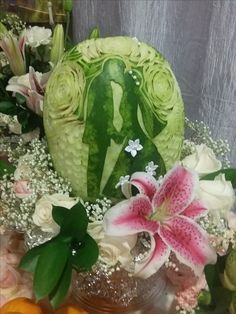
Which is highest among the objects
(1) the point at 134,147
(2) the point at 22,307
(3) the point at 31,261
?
(1) the point at 134,147

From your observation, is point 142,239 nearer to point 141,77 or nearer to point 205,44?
point 141,77

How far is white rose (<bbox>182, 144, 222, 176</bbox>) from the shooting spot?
715 millimetres

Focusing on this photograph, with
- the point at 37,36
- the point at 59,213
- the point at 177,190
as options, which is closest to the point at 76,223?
the point at 59,213

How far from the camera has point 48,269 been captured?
0.61 metres

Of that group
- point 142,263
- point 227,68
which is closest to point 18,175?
point 142,263

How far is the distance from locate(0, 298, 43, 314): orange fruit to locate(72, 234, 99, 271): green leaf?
14 centimetres

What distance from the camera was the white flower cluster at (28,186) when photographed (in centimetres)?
73

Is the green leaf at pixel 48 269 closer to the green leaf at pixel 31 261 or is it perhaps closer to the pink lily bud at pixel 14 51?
the green leaf at pixel 31 261

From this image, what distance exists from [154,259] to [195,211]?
0.08 meters

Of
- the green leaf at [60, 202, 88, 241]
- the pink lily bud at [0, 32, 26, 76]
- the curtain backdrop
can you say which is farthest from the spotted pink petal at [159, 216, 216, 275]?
the pink lily bud at [0, 32, 26, 76]

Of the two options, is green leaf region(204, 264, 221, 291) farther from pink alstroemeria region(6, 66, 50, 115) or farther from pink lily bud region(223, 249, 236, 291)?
pink alstroemeria region(6, 66, 50, 115)

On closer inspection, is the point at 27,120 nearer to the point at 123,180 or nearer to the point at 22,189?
the point at 22,189

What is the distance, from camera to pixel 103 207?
69 cm

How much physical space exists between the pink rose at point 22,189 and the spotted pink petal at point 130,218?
0.18m
